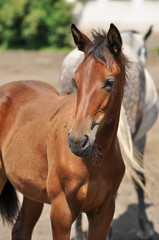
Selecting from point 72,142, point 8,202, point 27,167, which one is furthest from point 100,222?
point 8,202

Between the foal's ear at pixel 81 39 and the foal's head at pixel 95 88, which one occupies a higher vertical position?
the foal's ear at pixel 81 39

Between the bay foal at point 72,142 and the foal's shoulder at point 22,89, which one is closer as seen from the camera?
the bay foal at point 72,142

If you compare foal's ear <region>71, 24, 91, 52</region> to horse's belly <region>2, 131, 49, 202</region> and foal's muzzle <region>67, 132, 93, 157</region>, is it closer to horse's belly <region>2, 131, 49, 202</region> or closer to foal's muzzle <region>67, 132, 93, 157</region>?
foal's muzzle <region>67, 132, 93, 157</region>

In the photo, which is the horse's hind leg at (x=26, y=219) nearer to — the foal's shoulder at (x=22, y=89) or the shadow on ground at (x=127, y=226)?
the foal's shoulder at (x=22, y=89)

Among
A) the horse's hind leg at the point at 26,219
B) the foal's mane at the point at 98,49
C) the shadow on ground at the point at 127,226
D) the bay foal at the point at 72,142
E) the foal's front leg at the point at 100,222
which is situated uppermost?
the foal's mane at the point at 98,49

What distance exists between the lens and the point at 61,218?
8.93 ft

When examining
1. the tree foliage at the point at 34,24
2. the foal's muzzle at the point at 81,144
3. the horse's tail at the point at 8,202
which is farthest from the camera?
the tree foliage at the point at 34,24

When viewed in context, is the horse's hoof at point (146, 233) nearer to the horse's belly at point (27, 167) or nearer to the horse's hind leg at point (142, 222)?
the horse's hind leg at point (142, 222)

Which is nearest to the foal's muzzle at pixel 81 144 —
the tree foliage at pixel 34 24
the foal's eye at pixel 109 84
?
the foal's eye at pixel 109 84

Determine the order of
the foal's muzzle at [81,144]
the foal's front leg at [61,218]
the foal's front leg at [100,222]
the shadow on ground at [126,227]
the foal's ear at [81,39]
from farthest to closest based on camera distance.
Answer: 1. the shadow on ground at [126,227]
2. the foal's front leg at [100,222]
3. the foal's front leg at [61,218]
4. the foal's ear at [81,39]
5. the foal's muzzle at [81,144]

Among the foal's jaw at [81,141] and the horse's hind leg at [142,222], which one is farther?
the horse's hind leg at [142,222]

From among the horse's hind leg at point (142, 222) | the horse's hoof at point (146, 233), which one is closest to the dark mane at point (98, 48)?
the horse's hind leg at point (142, 222)

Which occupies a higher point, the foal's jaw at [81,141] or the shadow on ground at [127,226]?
the foal's jaw at [81,141]

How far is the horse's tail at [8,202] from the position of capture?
3668mm
